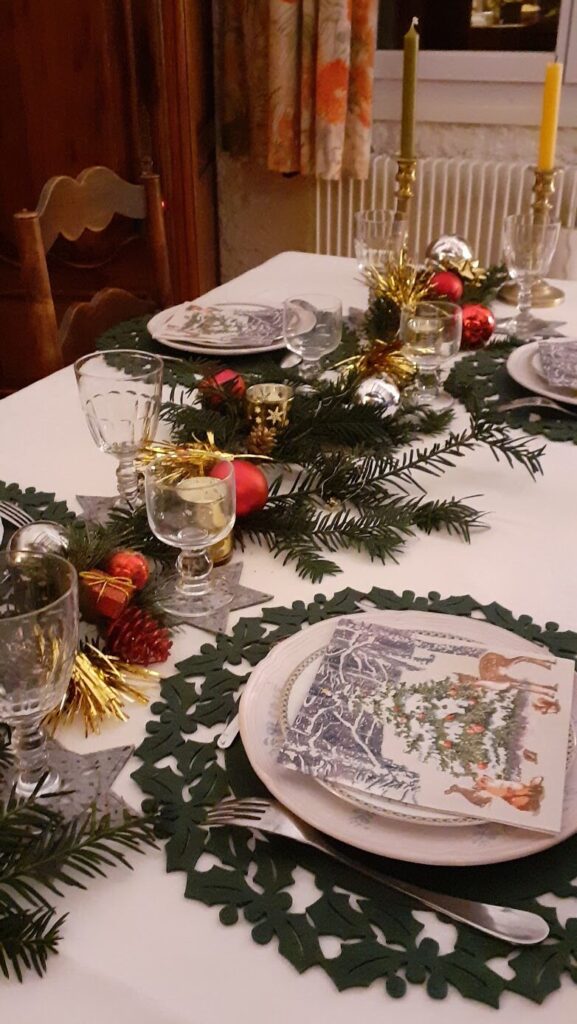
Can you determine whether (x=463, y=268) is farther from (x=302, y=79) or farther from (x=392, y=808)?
(x=302, y=79)

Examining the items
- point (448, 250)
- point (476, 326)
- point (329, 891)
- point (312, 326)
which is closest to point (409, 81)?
point (448, 250)

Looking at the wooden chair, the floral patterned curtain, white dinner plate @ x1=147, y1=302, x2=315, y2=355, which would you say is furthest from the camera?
the floral patterned curtain

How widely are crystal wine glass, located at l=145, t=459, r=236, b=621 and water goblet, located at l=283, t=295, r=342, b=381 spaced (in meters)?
0.43

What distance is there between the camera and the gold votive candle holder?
95 centimetres

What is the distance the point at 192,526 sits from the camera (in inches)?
29.3

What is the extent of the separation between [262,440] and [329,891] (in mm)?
538

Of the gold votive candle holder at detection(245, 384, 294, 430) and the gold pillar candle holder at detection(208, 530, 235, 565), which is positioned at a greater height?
the gold votive candle holder at detection(245, 384, 294, 430)

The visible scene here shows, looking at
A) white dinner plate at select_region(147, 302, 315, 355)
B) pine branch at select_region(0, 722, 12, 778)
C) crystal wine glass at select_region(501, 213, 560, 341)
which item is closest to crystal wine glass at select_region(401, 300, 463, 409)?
white dinner plate at select_region(147, 302, 315, 355)

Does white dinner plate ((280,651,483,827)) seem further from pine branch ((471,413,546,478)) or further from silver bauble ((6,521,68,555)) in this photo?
pine branch ((471,413,546,478))

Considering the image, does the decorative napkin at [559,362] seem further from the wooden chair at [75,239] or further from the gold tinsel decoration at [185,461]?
the wooden chair at [75,239]

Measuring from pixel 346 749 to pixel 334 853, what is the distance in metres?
0.07

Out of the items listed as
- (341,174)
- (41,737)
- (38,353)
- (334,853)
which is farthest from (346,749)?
(341,174)

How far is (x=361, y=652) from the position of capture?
65cm

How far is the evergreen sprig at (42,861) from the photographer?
459 millimetres
